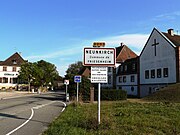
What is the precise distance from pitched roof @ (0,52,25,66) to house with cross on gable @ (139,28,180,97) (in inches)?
2160

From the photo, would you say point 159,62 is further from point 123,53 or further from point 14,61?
point 14,61

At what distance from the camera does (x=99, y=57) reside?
11.8 m

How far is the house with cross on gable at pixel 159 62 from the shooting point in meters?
44.5

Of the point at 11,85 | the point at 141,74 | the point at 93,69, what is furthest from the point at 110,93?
the point at 11,85

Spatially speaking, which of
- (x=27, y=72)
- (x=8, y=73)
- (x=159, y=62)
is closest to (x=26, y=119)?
(x=159, y=62)

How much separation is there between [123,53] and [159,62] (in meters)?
22.7

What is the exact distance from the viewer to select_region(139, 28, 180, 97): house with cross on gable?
44531mm

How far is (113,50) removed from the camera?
11.8 metres

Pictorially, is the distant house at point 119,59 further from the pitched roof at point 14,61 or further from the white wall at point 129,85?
the pitched roof at point 14,61

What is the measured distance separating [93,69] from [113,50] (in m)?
1.15

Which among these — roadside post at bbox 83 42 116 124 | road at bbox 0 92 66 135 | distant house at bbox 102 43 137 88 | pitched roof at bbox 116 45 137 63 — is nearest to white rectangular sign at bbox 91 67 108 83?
roadside post at bbox 83 42 116 124

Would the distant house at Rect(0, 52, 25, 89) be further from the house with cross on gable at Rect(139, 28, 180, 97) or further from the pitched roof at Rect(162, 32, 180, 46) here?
the pitched roof at Rect(162, 32, 180, 46)

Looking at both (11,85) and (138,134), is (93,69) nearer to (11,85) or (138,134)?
(138,134)

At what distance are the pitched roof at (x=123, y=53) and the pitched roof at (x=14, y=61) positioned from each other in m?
39.9
